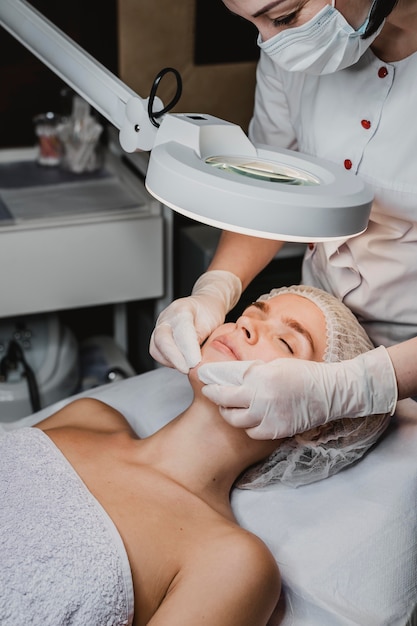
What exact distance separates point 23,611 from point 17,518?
0.16 m

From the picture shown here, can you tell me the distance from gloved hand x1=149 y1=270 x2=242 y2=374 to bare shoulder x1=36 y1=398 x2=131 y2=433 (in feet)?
0.60

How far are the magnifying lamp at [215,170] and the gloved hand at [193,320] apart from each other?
0.38 metres

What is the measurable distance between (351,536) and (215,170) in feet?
2.35

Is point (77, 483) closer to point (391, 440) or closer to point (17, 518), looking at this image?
point (17, 518)

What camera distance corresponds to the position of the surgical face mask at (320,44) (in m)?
1.31

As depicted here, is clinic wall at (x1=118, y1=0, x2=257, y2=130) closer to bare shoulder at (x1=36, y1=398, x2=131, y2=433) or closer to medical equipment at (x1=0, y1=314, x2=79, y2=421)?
medical equipment at (x1=0, y1=314, x2=79, y2=421)

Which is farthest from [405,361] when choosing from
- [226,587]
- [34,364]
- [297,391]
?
[34,364]

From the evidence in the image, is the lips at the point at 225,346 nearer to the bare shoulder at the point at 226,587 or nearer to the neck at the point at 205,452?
the neck at the point at 205,452

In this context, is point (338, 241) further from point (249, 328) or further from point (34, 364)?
point (34, 364)

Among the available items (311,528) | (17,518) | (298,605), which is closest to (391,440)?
(311,528)

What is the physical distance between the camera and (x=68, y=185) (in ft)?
8.13

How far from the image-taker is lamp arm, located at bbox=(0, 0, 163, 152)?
4.29 feet

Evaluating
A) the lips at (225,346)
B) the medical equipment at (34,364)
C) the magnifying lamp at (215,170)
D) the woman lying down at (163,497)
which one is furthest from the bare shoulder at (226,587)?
the medical equipment at (34,364)

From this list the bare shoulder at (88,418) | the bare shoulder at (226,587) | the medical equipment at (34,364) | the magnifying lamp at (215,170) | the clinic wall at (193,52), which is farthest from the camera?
the clinic wall at (193,52)
